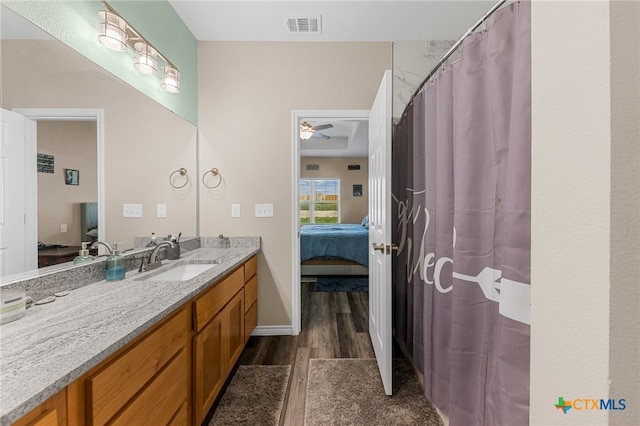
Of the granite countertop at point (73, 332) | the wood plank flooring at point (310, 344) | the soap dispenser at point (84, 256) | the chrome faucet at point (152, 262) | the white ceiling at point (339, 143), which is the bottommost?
the wood plank flooring at point (310, 344)

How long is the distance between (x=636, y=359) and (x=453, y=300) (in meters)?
0.82

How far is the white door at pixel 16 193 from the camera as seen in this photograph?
977 millimetres

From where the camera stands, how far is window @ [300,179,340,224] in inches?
287

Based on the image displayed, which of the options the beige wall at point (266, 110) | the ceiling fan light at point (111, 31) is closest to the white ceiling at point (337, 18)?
the beige wall at point (266, 110)

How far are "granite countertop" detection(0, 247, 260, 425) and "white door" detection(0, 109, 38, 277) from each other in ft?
0.73

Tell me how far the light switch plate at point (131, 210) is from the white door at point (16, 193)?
0.57 meters

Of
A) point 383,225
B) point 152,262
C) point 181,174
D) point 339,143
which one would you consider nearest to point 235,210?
point 181,174

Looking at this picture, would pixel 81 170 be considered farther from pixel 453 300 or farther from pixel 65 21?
pixel 453 300

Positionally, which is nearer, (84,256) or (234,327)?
(84,256)

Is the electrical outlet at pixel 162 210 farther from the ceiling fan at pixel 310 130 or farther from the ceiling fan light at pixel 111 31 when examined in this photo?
the ceiling fan at pixel 310 130

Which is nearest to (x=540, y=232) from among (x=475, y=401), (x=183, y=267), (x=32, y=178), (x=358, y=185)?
(x=475, y=401)

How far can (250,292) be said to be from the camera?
2.23 metres

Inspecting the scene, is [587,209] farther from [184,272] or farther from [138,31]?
[138,31]

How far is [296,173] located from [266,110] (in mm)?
634
